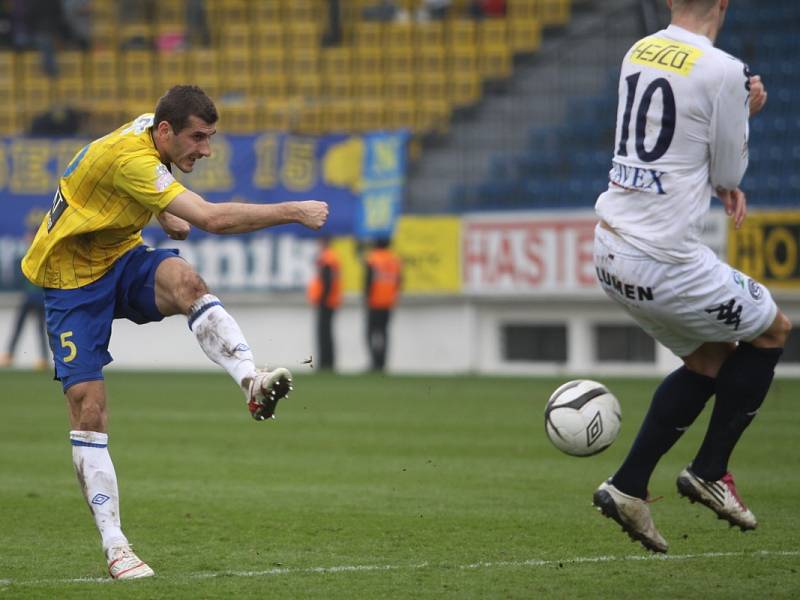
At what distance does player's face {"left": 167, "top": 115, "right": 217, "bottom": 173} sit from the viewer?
604 centimetres

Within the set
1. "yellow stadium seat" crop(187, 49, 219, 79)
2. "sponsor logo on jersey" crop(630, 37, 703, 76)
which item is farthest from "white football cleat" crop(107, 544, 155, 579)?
"yellow stadium seat" crop(187, 49, 219, 79)

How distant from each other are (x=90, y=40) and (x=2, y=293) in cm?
515

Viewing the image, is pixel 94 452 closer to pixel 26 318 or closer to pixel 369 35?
pixel 26 318

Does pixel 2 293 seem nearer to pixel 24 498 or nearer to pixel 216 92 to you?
pixel 216 92

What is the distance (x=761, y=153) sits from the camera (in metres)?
19.4

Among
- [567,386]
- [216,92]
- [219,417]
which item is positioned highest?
[216,92]

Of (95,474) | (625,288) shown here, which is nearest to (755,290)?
(625,288)

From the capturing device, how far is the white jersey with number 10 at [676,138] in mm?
5355

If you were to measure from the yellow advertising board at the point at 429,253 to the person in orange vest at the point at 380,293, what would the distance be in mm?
226

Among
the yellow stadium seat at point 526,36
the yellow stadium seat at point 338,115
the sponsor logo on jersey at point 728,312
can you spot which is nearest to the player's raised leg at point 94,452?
the sponsor logo on jersey at point 728,312

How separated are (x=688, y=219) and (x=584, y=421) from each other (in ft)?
3.55

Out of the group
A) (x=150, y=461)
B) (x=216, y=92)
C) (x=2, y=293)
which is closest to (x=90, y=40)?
(x=216, y=92)

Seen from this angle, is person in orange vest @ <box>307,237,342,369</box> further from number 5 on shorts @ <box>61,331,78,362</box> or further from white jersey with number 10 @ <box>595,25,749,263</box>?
white jersey with number 10 @ <box>595,25,749,263</box>

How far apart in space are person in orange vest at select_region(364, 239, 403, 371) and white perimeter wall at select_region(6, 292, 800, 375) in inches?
19.0
